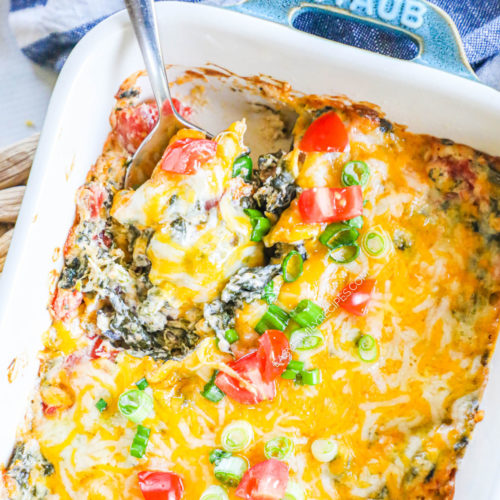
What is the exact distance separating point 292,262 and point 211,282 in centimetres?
28

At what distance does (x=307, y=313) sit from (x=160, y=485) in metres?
0.75

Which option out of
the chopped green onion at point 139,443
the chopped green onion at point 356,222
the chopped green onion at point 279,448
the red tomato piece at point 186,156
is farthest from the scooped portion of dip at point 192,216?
the chopped green onion at point 279,448

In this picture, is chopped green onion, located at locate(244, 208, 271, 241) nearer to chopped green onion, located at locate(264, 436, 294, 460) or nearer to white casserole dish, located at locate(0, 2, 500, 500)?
white casserole dish, located at locate(0, 2, 500, 500)

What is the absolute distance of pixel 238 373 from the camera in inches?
78.1

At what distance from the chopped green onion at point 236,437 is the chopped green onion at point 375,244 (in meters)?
0.72

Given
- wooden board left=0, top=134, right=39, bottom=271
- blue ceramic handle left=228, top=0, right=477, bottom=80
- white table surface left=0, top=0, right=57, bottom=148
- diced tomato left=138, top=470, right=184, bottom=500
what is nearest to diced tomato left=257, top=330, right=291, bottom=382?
diced tomato left=138, top=470, right=184, bottom=500

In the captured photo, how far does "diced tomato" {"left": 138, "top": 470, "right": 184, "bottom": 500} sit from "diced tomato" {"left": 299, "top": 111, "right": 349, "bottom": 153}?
1200 mm

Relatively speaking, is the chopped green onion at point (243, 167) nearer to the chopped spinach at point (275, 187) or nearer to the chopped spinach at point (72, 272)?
the chopped spinach at point (275, 187)

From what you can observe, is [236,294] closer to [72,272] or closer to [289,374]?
[289,374]

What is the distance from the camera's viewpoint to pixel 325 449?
1958 millimetres

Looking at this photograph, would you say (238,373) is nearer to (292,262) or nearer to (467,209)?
(292,262)

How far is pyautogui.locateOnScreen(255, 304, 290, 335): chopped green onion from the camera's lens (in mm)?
1991

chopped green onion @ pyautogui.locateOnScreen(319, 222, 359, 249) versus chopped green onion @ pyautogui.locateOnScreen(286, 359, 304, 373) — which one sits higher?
chopped green onion @ pyautogui.locateOnScreen(319, 222, 359, 249)

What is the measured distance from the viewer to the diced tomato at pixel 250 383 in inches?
78.0
